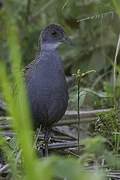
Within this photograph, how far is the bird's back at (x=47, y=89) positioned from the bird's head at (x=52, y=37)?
0.21 m

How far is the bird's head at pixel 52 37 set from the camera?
341 cm

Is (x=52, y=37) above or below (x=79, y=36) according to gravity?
below

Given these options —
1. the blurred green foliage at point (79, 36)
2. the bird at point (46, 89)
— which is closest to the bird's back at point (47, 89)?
the bird at point (46, 89)

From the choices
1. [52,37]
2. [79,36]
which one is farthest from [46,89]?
[79,36]

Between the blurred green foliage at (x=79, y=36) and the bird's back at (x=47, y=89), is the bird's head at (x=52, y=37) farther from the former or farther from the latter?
the blurred green foliage at (x=79, y=36)

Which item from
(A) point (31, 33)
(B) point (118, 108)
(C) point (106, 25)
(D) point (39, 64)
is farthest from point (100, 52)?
(D) point (39, 64)

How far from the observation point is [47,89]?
307 cm

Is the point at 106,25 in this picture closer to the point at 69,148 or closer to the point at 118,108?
the point at 118,108

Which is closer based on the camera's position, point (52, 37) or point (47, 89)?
point (47, 89)

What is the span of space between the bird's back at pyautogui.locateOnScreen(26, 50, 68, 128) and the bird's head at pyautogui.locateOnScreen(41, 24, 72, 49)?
21 centimetres

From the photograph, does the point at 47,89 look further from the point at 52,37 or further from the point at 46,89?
the point at 52,37

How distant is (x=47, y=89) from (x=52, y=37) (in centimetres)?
57

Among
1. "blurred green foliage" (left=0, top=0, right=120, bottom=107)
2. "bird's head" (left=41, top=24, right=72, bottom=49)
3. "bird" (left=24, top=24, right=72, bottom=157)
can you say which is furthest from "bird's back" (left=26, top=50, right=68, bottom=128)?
"blurred green foliage" (left=0, top=0, right=120, bottom=107)

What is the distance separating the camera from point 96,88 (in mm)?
4852
